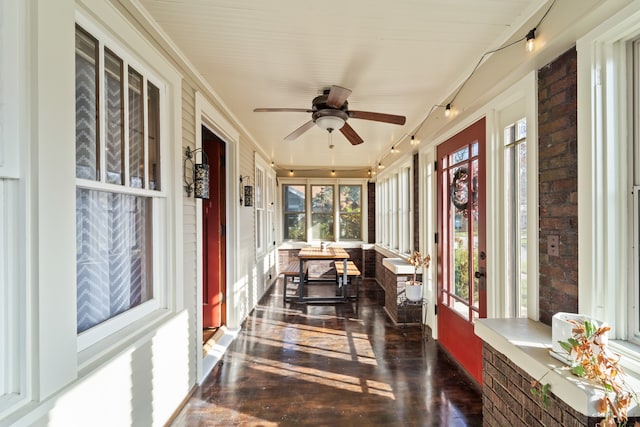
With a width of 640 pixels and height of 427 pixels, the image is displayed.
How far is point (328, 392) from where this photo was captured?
2.42 m

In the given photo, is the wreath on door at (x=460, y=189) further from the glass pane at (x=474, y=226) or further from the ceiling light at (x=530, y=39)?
the ceiling light at (x=530, y=39)

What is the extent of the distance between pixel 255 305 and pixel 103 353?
132 inches

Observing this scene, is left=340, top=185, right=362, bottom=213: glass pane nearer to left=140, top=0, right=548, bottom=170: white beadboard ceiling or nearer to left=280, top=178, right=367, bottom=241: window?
left=280, top=178, right=367, bottom=241: window

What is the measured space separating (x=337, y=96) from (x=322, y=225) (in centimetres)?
544

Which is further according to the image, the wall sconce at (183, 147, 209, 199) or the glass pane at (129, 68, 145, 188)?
the wall sconce at (183, 147, 209, 199)

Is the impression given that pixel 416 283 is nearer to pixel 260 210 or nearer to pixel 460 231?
pixel 460 231

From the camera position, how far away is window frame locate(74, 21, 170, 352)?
145 cm

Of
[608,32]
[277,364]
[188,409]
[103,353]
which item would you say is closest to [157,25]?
[103,353]

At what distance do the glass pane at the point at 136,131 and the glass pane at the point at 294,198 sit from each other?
585cm

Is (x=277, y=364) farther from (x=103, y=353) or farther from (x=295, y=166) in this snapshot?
(x=295, y=166)

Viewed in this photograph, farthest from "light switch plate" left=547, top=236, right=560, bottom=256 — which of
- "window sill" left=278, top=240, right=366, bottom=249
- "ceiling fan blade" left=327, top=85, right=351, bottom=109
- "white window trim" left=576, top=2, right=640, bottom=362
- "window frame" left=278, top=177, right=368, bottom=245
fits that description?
"window frame" left=278, top=177, right=368, bottom=245

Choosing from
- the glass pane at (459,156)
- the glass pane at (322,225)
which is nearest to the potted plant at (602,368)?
the glass pane at (459,156)

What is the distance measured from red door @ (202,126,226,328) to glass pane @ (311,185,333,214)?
4.14 m

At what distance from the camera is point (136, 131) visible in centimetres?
180
